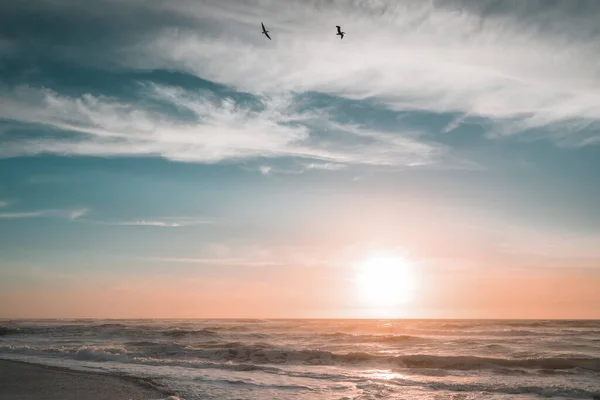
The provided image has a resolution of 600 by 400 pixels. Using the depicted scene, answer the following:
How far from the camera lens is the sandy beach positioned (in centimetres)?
1305

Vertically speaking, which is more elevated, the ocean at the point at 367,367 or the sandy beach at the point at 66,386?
the sandy beach at the point at 66,386

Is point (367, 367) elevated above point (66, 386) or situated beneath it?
situated beneath

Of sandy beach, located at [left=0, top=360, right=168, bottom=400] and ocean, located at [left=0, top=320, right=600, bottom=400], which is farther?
ocean, located at [left=0, top=320, right=600, bottom=400]

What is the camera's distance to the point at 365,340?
36906mm

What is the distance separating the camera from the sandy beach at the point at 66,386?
13047 mm

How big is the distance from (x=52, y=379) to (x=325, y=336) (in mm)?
27771

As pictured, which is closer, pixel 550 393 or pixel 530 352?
pixel 550 393

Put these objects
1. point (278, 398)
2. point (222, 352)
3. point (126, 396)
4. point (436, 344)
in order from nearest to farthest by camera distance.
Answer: point (126, 396) → point (278, 398) → point (222, 352) → point (436, 344)

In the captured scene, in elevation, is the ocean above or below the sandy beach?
below

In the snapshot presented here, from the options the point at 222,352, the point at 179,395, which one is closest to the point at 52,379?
the point at 179,395

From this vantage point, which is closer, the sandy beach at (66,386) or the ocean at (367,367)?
the sandy beach at (66,386)

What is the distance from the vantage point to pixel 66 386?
577 inches

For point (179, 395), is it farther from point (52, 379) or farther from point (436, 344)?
point (436, 344)

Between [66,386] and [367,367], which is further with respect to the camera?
[367,367]
